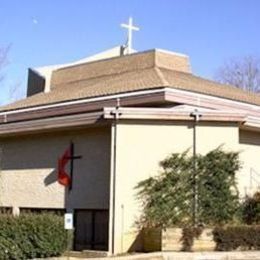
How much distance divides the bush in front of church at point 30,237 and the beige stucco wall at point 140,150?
3739 millimetres

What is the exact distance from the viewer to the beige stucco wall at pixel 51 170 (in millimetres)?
24281

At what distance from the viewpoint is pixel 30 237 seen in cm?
1914

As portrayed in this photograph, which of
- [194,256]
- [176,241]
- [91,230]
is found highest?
[91,230]

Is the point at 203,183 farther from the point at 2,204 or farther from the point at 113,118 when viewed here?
the point at 2,204

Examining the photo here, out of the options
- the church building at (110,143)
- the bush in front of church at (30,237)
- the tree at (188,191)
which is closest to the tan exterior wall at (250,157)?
the church building at (110,143)

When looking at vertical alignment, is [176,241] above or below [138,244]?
above

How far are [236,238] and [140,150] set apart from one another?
455 centimetres

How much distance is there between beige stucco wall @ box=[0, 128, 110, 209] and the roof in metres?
2.57

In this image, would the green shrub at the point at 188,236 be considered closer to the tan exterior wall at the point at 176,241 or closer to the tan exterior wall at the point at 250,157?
the tan exterior wall at the point at 176,241

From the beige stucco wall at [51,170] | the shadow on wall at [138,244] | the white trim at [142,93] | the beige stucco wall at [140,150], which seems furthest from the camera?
the white trim at [142,93]

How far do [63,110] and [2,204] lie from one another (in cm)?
515

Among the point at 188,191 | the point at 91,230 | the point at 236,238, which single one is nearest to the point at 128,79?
the point at 91,230

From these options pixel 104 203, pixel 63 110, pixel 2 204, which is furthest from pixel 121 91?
pixel 2 204

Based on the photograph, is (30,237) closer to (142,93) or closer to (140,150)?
(140,150)
